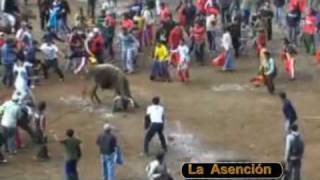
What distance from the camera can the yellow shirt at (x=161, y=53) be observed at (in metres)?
26.8

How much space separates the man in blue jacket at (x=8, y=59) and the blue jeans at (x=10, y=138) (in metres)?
4.54

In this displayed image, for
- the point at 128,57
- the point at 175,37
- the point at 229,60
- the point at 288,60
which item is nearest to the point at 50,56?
the point at 128,57

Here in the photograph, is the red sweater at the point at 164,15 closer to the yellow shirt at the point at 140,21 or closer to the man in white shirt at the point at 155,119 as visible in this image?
the yellow shirt at the point at 140,21

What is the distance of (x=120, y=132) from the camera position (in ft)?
76.1

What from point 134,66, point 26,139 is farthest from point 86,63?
point 26,139

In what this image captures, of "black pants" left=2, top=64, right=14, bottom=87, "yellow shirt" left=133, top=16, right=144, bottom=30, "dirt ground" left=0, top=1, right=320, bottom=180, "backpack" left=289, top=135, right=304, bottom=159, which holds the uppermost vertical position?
"yellow shirt" left=133, top=16, right=144, bottom=30

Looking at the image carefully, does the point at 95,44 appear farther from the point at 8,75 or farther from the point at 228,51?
the point at 228,51

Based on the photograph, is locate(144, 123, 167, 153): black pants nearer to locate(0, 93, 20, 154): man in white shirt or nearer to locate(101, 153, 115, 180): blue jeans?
locate(101, 153, 115, 180): blue jeans

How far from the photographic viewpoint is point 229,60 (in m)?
28.3

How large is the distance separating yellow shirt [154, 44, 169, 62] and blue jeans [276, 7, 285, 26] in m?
7.25

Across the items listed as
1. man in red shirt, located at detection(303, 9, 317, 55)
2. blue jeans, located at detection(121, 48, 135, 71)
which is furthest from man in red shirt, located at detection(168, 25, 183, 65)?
man in red shirt, located at detection(303, 9, 317, 55)

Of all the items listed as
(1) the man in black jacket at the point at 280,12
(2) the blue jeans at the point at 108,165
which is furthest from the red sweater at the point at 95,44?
(2) the blue jeans at the point at 108,165

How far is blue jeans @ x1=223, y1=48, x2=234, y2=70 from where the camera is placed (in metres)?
28.2

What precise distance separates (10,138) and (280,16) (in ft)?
47.2
